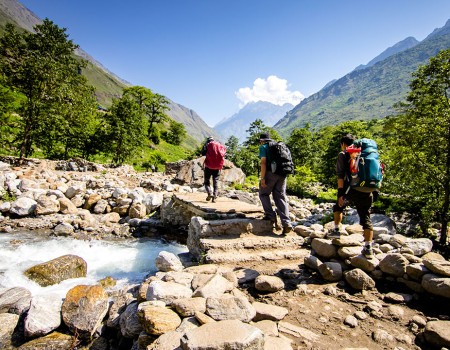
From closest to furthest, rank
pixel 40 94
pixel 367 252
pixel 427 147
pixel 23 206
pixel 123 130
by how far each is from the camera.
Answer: pixel 367 252, pixel 427 147, pixel 23 206, pixel 40 94, pixel 123 130

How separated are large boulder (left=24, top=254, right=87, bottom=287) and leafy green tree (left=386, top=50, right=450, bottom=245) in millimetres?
10314

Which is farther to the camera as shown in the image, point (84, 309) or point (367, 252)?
point (367, 252)

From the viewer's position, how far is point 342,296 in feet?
13.2

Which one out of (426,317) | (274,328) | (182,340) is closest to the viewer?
(182,340)

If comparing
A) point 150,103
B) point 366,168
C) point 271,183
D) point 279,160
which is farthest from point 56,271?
point 150,103

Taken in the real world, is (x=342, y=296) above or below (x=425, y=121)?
below

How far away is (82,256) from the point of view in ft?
25.3

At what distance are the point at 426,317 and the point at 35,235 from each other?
10.9 meters

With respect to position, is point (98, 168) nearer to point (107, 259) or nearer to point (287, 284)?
point (107, 259)

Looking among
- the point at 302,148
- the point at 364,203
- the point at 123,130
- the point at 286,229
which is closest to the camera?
the point at 364,203

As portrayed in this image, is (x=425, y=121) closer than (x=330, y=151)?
Yes

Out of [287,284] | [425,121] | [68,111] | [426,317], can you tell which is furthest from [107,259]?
[68,111]

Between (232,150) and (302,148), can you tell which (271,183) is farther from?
(302,148)

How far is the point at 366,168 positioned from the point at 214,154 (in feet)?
15.2
